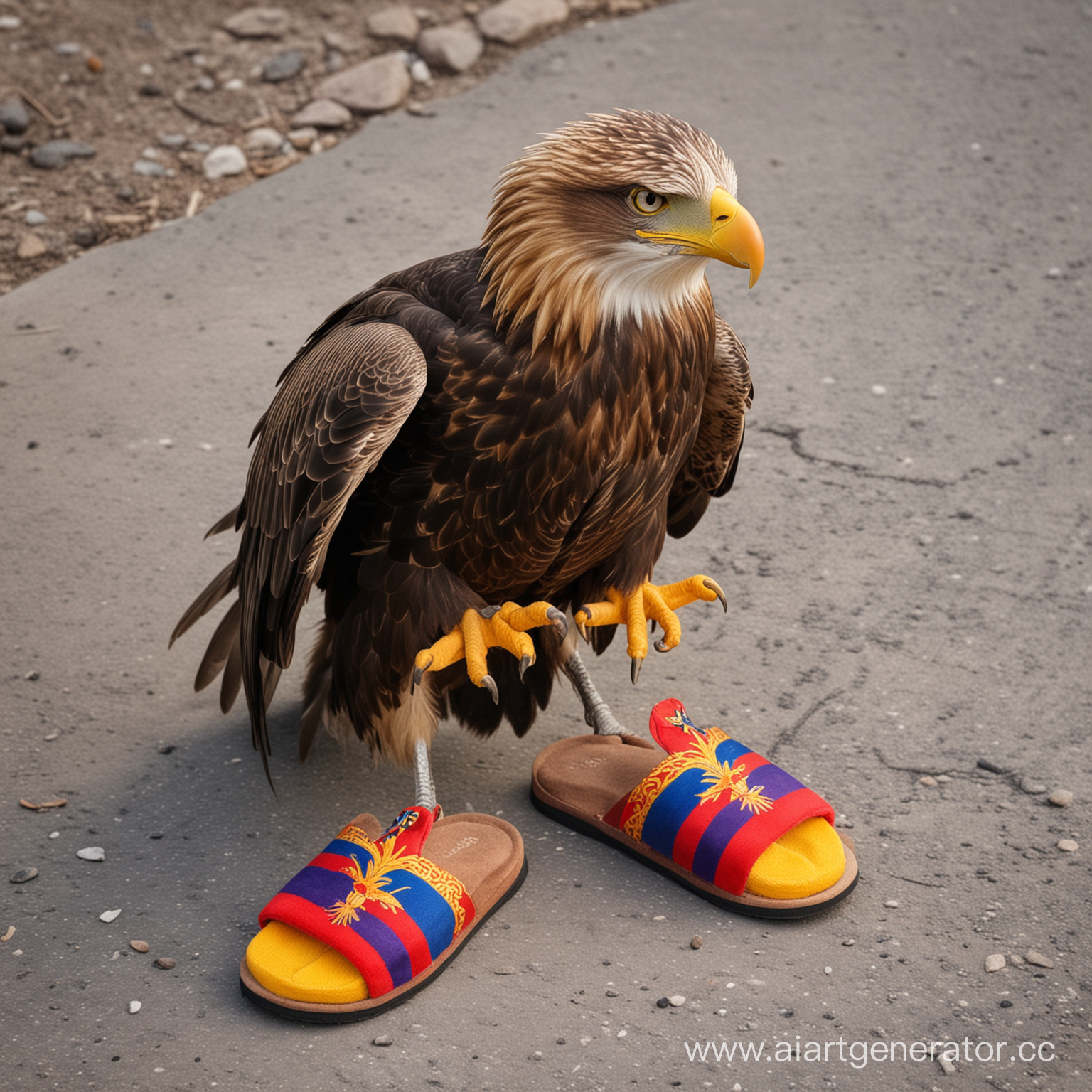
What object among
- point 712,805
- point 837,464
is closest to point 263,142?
point 837,464

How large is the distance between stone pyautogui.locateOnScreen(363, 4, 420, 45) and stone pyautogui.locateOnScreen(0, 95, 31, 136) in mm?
1784

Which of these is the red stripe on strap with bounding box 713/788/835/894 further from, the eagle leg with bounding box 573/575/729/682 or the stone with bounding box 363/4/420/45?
the stone with bounding box 363/4/420/45

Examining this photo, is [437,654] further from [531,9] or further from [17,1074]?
[531,9]

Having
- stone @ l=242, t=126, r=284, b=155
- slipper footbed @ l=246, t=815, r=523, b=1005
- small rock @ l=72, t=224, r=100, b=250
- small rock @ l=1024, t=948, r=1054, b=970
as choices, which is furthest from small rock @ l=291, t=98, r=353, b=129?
small rock @ l=1024, t=948, r=1054, b=970

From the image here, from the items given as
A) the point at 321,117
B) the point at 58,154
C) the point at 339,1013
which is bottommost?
the point at 339,1013

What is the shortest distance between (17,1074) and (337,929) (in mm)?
613

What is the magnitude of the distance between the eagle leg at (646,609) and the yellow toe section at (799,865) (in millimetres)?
481

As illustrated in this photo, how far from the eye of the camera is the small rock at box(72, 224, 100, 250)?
17.1 feet

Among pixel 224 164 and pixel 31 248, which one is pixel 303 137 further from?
pixel 31 248

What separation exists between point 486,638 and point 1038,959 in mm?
1290

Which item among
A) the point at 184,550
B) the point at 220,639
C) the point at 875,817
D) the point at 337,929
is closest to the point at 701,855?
the point at 875,817

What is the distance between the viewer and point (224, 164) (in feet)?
18.6

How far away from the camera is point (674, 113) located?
5.89 metres

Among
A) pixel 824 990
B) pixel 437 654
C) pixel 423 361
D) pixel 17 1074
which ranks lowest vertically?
pixel 17 1074
